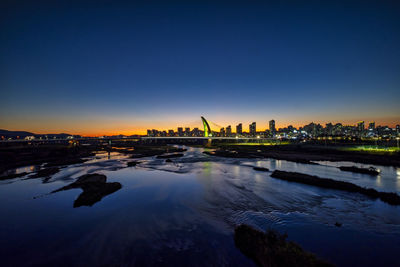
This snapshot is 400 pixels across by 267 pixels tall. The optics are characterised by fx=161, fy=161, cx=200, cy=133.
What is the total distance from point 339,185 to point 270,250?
1477cm

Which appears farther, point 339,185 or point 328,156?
point 328,156

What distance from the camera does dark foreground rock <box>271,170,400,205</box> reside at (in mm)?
13203

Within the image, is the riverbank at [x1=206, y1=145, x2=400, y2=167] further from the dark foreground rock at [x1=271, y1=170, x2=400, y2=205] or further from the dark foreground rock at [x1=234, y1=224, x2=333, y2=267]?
the dark foreground rock at [x1=234, y1=224, x2=333, y2=267]

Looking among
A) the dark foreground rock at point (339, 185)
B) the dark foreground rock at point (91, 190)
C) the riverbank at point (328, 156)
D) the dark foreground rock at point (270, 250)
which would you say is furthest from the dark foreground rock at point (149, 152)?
the dark foreground rock at point (270, 250)

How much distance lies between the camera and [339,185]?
647 inches

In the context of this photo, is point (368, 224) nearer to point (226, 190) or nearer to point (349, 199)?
point (349, 199)

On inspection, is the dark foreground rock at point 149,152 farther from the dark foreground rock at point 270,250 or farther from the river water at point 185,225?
the dark foreground rock at point 270,250

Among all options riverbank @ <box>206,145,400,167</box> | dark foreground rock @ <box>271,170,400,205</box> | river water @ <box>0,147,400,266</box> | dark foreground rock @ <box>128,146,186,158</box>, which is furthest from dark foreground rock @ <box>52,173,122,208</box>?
riverbank @ <box>206,145,400,167</box>

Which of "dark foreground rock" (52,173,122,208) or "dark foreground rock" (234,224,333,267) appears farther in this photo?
"dark foreground rock" (52,173,122,208)

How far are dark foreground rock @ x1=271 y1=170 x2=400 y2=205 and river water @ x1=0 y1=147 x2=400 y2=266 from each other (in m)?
0.89

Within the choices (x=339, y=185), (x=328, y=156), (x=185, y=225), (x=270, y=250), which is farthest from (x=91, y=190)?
(x=328, y=156)

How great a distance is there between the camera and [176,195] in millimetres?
16875

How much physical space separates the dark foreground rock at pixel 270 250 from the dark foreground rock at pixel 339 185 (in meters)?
12.6

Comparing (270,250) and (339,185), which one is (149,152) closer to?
(339,185)
